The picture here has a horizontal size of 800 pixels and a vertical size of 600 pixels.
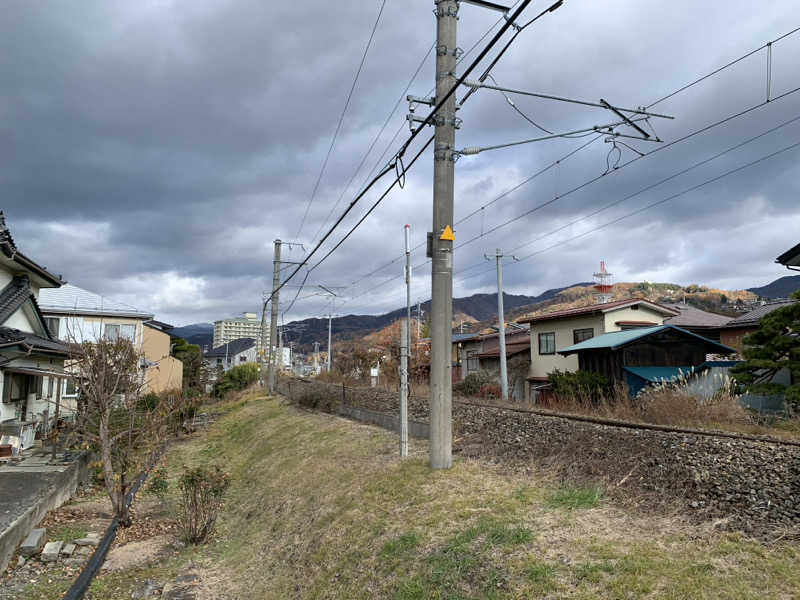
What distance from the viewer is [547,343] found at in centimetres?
3344

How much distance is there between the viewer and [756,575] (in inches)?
168

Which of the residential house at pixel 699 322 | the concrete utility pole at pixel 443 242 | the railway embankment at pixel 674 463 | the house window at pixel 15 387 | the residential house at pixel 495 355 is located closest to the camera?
the railway embankment at pixel 674 463

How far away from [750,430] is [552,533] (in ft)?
23.3

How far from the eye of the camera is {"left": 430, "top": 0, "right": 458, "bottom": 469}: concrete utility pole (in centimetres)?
855

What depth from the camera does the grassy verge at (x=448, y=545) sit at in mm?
4508

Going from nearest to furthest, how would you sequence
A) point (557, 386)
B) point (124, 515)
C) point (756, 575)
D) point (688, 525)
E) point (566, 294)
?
point (756, 575) → point (688, 525) → point (124, 515) → point (557, 386) → point (566, 294)

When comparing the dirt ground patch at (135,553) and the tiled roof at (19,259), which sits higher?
the tiled roof at (19,259)

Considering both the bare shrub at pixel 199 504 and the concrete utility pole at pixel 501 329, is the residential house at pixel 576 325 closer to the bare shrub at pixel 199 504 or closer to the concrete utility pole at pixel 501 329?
the concrete utility pole at pixel 501 329

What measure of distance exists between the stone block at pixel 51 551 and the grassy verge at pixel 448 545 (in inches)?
40.8

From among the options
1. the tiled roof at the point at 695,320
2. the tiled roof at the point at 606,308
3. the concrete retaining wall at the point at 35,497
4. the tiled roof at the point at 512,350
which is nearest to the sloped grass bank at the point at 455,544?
the concrete retaining wall at the point at 35,497

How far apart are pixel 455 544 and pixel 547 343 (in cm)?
2869

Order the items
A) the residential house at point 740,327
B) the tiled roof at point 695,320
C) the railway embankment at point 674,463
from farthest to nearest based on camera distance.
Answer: the tiled roof at point 695,320
the residential house at point 740,327
the railway embankment at point 674,463

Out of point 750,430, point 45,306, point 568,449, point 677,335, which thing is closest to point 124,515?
point 568,449

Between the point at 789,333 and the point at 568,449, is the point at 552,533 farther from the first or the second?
the point at 789,333
